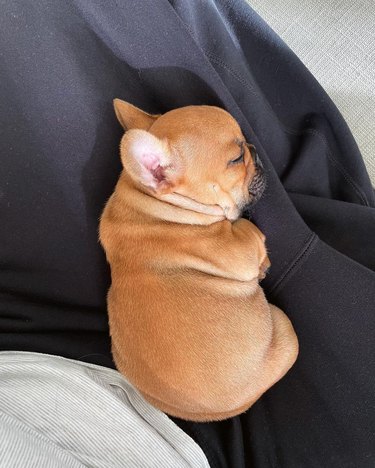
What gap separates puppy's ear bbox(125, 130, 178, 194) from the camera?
3.23 ft

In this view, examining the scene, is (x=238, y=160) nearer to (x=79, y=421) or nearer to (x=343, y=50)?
(x=79, y=421)

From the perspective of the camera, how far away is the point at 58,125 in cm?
107

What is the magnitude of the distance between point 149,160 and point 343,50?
3.41 feet

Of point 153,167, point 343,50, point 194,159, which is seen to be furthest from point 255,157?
point 343,50

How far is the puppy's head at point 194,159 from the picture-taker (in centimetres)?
104

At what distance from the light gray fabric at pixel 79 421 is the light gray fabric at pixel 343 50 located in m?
1.12

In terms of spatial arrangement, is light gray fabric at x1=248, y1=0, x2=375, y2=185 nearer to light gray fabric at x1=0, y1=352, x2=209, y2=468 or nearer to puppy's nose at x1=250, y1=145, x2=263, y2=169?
puppy's nose at x1=250, y1=145, x2=263, y2=169

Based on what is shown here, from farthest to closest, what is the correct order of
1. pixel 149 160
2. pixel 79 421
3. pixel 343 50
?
pixel 343 50
pixel 149 160
pixel 79 421

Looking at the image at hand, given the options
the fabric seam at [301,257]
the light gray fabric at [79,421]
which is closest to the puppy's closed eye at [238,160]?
the fabric seam at [301,257]

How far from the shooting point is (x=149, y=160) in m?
1.04

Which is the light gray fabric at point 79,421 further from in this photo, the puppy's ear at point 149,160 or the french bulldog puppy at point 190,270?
the puppy's ear at point 149,160

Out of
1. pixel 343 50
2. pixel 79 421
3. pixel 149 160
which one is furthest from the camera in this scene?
pixel 343 50

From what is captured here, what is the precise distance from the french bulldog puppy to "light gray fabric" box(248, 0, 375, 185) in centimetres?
72

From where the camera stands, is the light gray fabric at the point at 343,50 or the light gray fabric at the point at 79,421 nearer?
the light gray fabric at the point at 79,421
